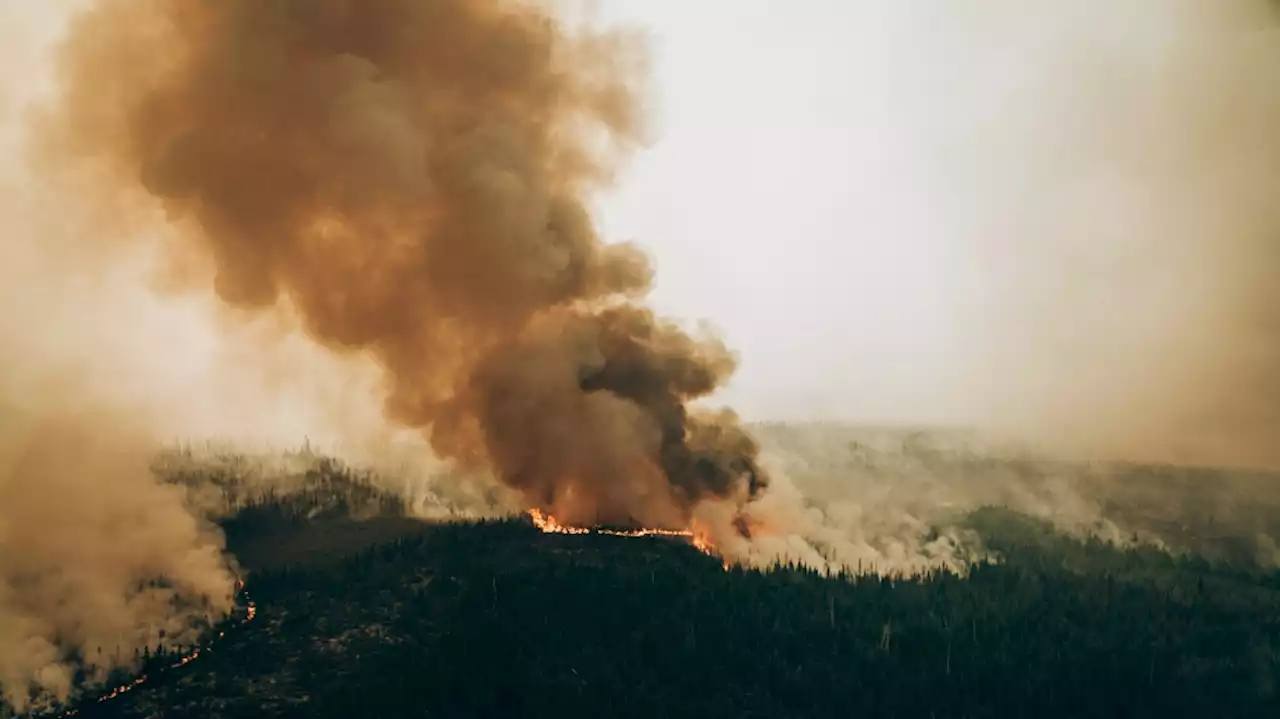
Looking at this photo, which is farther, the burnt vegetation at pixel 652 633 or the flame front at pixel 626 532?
the flame front at pixel 626 532

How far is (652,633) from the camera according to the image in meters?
32.3

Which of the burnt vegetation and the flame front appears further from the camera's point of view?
the flame front

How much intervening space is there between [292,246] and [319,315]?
2850 millimetres

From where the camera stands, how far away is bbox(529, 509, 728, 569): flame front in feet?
122

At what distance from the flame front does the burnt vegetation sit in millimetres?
619

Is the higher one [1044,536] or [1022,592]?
[1044,536]

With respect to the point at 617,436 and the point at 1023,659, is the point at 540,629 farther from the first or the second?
the point at 1023,659

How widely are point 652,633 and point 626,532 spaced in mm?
5894

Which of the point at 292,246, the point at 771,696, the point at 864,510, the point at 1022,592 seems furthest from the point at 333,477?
the point at 1022,592

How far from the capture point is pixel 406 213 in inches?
1294

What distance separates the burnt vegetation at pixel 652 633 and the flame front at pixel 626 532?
0.62m

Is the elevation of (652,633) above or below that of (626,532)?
below

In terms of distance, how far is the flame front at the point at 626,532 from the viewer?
122 ft

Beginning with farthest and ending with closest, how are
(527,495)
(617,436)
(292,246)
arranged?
(527,495)
(617,436)
(292,246)
